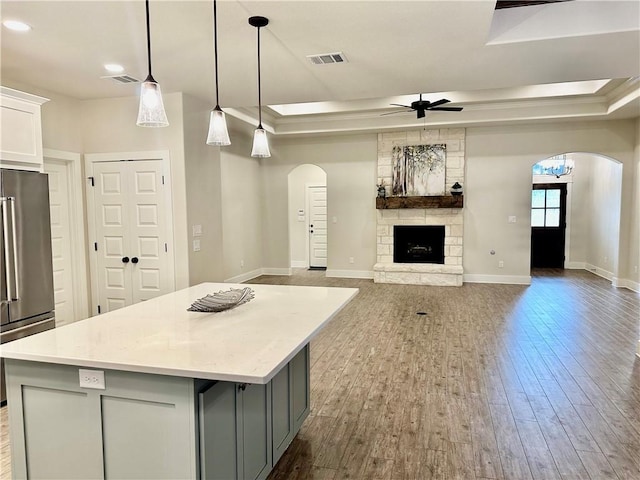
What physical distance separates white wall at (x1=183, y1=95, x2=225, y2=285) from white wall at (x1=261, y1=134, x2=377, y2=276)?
11.7ft

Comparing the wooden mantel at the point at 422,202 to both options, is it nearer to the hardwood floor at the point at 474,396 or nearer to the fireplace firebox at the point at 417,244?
the fireplace firebox at the point at 417,244

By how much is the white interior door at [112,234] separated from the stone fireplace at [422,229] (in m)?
4.70

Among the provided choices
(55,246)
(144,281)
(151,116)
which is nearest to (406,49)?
(151,116)

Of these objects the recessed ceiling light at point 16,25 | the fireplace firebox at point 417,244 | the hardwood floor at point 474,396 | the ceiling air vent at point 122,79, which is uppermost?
the recessed ceiling light at point 16,25

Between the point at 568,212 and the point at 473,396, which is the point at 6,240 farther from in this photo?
the point at 568,212

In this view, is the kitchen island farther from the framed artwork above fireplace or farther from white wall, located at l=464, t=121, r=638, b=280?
white wall, located at l=464, t=121, r=638, b=280

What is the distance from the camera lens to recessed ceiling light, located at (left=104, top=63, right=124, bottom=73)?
3666 mm

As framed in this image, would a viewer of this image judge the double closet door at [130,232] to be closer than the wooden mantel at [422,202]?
Yes

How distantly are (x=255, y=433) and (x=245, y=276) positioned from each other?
6329mm

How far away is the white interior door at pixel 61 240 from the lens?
14.8ft

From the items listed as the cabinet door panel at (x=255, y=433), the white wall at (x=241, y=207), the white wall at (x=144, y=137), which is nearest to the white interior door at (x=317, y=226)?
the white wall at (x=241, y=207)

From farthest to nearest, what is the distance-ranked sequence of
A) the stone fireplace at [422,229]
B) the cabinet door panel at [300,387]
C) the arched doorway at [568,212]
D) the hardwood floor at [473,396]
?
the arched doorway at [568,212] → the stone fireplace at [422,229] → the cabinet door panel at [300,387] → the hardwood floor at [473,396]

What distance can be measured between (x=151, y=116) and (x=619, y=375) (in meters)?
4.14

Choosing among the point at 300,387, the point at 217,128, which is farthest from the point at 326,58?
the point at 300,387
